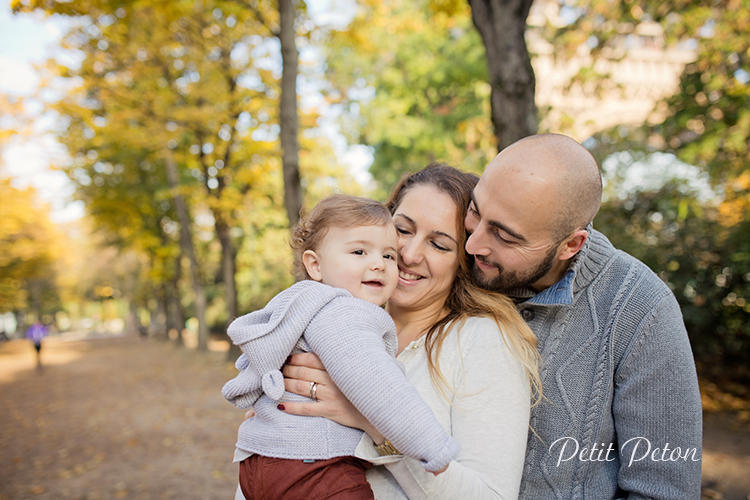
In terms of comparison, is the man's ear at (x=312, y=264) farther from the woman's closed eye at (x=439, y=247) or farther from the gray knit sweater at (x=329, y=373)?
the woman's closed eye at (x=439, y=247)

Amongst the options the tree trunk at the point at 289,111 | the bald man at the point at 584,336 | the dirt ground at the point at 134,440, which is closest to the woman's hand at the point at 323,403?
the bald man at the point at 584,336

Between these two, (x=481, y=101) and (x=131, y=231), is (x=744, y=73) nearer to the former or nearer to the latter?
(x=481, y=101)

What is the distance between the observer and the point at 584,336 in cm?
189

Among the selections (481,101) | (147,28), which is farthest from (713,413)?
(147,28)

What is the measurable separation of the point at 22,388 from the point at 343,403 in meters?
16.8

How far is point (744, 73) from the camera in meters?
9.23

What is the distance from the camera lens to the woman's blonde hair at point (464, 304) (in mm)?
1923

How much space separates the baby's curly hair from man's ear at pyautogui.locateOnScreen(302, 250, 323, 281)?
1.5 inches

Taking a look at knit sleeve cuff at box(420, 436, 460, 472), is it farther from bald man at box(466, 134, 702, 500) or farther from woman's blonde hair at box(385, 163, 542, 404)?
bald man at box(466, 134, 702, 500)

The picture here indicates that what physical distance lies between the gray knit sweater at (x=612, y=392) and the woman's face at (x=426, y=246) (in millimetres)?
468

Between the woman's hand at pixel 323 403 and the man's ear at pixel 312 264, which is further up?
the man's ear at pixel 312 264

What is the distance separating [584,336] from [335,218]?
1169 mm

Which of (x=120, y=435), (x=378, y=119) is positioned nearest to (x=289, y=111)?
(x=120, y=435)

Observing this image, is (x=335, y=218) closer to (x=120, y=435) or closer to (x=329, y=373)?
(x=329, y=373)
